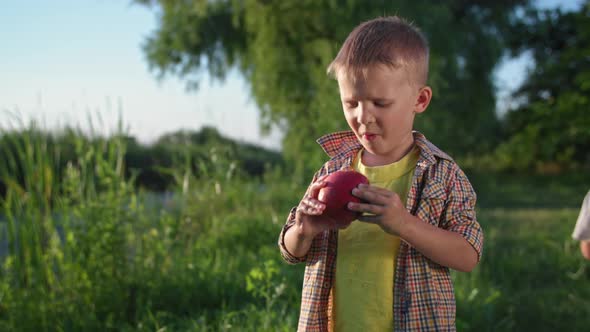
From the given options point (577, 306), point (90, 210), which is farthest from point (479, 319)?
point (90, 210)

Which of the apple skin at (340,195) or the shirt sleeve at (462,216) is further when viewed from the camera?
the shirt sleeve at (462,216)

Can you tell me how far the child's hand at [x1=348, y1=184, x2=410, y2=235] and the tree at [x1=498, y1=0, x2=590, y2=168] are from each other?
14.6 meters

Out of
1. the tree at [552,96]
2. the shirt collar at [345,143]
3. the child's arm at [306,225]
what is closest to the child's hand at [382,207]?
the child's arm at [306,225]

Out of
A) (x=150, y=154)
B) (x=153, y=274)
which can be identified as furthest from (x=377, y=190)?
(x=150, y=154)

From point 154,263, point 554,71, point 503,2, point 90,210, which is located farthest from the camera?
point 554,71

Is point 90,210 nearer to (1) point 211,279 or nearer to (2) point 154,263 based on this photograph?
(2) point 154,263

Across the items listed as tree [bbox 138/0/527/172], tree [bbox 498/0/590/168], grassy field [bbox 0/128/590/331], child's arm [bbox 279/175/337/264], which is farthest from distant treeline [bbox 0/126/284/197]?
tree [bbox 498/0/590/168]

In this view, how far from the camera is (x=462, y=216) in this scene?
5.73 feet

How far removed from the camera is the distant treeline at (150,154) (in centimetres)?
437

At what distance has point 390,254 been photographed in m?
1.78

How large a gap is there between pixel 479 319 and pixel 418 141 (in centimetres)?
210

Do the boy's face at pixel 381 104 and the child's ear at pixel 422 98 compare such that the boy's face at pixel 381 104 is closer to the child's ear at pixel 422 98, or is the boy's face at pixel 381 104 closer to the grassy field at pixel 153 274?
the child's ear at pixel 422 98

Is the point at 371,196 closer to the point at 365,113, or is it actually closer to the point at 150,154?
the point at 365,113

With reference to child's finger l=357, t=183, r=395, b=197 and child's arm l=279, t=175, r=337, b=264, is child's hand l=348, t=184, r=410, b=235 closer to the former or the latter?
child's finger l=357, t=183, r=395, b=197
